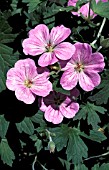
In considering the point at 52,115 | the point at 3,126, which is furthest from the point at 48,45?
the point at 3,126

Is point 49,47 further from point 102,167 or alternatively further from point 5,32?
point 102,167

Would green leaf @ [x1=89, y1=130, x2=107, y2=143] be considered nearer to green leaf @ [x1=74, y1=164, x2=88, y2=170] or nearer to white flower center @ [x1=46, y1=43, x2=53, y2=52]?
green leaf @ [x1=74, y1=164, x2=88, y2=170]

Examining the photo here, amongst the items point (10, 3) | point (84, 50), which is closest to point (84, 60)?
point (84, 50)

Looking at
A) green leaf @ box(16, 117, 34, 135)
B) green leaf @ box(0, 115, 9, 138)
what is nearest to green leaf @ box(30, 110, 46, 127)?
green leaf @ box(16, 117, 34, 135)

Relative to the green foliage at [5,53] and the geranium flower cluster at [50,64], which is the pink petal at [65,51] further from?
the green foliage at [5,53]

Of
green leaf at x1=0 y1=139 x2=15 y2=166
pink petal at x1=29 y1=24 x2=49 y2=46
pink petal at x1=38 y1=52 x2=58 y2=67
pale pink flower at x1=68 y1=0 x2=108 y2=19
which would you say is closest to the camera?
pink petal at x1=38 y1=52 x2=58 y2=67

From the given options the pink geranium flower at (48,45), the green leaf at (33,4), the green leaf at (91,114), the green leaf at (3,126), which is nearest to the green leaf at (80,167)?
the green leaf at (91,114)
